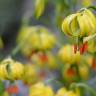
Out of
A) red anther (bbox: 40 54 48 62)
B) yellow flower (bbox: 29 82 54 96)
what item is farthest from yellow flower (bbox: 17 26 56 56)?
yellow flower (bbox: 29 82 54 96)

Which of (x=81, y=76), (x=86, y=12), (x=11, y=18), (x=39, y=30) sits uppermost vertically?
(x=11, y=18)

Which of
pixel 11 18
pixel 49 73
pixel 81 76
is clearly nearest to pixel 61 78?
pixel 81 76

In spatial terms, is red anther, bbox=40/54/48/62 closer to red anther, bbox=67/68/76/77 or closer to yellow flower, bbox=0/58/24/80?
red anther, bbox=67/68/76/77

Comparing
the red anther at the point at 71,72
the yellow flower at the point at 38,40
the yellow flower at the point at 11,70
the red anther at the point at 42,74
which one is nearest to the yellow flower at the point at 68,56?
the red anther at the point at 71,72

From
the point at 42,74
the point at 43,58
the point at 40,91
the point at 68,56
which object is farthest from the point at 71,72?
the point at 42,74

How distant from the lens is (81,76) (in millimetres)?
2113

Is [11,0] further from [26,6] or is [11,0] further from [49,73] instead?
[49,73]

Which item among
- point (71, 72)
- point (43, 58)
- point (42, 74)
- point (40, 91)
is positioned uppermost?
point (42, 74)

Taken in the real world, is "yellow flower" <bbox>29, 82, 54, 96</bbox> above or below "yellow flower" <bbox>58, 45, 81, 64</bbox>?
below

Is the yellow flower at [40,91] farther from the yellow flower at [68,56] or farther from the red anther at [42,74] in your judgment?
the red anther at [42,74]

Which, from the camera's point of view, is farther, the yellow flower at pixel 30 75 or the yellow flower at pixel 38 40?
the yellow flower at pixel 38 40

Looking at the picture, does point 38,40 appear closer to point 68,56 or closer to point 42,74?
point 68,56

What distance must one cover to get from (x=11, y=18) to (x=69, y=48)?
1.52m

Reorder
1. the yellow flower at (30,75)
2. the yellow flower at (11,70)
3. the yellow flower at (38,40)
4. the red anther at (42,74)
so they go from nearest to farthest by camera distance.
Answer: the yellow flower at (11,70) < the yellow flower at (30,75) < the yellow flower at (38,40) < the red anther at (42,74)
